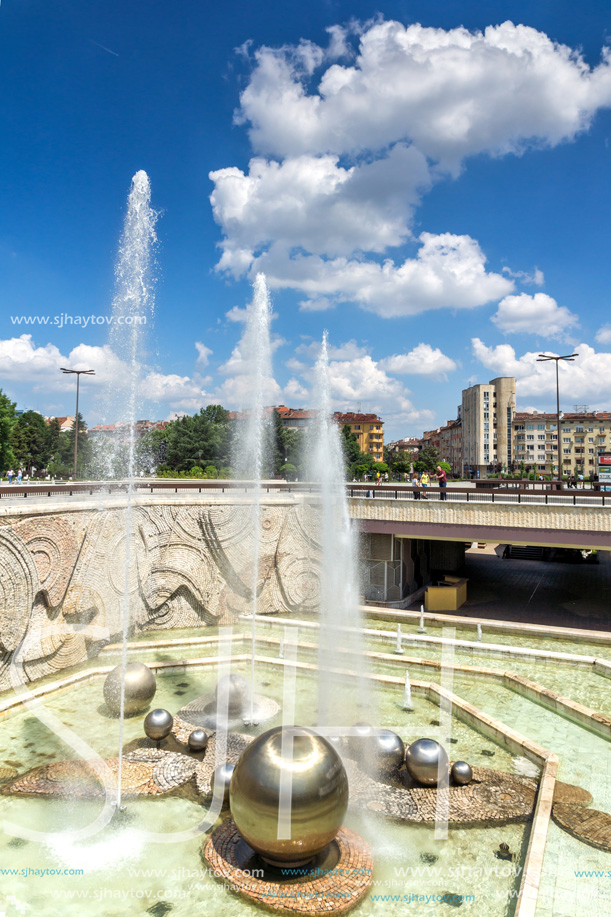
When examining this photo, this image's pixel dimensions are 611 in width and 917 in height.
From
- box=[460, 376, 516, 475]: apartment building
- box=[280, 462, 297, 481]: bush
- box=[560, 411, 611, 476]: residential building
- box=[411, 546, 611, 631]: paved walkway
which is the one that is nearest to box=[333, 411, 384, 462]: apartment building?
box=[460, 376, 516, 475]: apartment building

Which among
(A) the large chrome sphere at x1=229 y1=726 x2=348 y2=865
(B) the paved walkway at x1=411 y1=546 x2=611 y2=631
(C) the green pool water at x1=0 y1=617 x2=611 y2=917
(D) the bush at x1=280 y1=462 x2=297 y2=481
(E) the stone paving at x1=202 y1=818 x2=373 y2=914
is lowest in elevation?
(B) the paved walkway at x1=411 y1=546 x2=611 y2=631

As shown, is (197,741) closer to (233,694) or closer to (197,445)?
(233,694)

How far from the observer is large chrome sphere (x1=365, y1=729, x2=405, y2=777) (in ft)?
23.4

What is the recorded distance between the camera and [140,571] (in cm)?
1380

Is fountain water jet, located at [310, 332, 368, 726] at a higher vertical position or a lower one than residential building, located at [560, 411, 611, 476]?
lower

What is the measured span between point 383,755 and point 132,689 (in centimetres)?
427

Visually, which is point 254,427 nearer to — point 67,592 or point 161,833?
point 67,592

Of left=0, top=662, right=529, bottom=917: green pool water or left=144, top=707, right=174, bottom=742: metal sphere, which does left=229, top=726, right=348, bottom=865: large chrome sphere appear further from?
left=144, top=707, right=174, bottom=742: metal sphere

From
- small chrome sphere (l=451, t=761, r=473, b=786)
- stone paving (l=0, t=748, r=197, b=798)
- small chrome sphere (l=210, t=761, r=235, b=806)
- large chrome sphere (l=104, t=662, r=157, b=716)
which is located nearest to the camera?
small chrome sphere (l=210, t=761, r=235, b=806)

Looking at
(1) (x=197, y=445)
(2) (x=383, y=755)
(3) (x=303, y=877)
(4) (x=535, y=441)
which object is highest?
(4) (x=535, y=441)

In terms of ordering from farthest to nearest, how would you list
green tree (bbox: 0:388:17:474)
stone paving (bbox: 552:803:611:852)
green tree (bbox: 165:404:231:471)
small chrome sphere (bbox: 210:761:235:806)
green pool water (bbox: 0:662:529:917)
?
1. green tree (bbox: 165:404:231:471)
2. green tree (bbox: 0:388:17:474)
3. small chrome sphere (bbox: 210:761:235:806)
4. stone paving (bbox: 552:803:611:852)
5. green pool water (bbox: 0:662:529:917)

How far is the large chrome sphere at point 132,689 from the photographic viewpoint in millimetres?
8734

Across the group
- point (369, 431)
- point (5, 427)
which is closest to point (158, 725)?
point (5, 427)

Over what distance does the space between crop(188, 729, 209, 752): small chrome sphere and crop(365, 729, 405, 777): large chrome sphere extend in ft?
7.85
